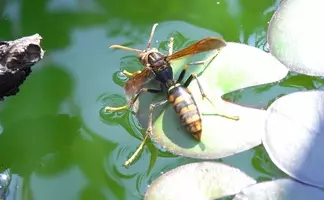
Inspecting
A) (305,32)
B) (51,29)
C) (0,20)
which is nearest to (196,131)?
(305,32)

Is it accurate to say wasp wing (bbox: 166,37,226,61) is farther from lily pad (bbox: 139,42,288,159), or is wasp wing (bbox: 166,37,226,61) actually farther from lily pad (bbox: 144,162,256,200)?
lily pad (bbox: 144,162,256,200)

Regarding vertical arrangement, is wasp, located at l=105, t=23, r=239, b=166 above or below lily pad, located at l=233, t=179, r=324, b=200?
above

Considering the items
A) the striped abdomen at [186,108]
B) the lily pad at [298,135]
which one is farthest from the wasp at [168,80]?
the lily pad at [298,135]

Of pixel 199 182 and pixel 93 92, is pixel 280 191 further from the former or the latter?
pixel 93 92

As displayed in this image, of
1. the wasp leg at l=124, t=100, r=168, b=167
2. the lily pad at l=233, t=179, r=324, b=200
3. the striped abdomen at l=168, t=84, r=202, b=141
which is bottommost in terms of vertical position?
the lily pad at l=233, t=179, r=324, b=200

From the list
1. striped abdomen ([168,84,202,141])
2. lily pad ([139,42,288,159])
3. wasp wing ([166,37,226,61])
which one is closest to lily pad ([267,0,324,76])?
lily pad ([139,42,288,159])

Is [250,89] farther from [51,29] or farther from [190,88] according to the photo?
[51,29]
